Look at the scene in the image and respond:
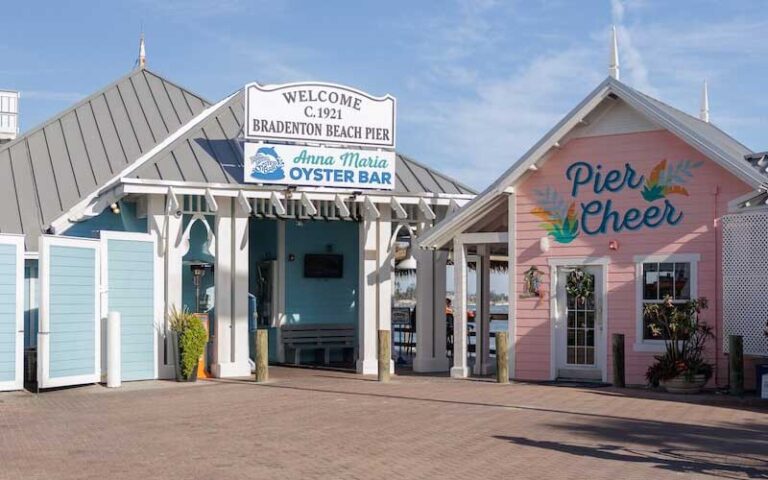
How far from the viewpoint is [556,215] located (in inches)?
774

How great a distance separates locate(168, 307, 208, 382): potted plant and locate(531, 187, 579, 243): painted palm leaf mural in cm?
690

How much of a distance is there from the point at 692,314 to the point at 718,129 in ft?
22.7

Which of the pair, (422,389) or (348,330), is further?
(348,330)

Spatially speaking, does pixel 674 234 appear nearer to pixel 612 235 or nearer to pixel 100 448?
pixel 612 235

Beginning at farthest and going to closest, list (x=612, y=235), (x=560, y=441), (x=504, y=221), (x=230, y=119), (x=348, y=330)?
(x=348, y=330) < (x=230, y=119) < (x=504, y=221) < (x=612, y=235) < (x=560, y=441)

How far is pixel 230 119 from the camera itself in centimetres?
2244

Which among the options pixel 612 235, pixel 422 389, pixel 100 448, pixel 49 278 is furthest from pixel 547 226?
pixel 100 448

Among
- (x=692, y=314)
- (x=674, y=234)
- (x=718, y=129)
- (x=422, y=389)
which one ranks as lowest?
(x=422, y=389)

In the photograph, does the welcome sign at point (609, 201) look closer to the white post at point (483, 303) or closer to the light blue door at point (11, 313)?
the white post at point (483, 303)

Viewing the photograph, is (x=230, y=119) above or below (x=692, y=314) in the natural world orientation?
above

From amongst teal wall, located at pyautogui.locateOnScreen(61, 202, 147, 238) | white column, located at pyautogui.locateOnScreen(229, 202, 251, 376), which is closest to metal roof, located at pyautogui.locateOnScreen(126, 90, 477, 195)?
white column, located at pyautogui.locateOnScreen(229, 202, 251, 376)

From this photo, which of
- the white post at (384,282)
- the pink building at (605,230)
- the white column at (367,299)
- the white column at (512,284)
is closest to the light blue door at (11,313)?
the white column at (367,299)

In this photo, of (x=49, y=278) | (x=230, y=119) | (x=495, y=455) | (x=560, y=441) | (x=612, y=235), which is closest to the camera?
(x=495, y=455)

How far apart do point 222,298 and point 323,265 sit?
4.90 m
